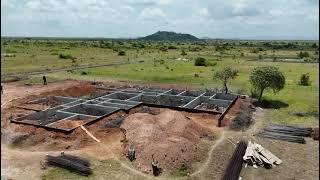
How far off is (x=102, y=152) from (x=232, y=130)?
758 centimetres

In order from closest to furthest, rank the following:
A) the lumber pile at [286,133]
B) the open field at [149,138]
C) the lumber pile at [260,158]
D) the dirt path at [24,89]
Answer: the open field at [149,138]
the lumber pile at [260,158]
the lumber pile at [286,133]
the dirt path at [24,89]

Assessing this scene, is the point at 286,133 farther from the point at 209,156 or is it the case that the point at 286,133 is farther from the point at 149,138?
the point at 149,138

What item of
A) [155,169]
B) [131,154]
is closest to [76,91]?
[131,154]

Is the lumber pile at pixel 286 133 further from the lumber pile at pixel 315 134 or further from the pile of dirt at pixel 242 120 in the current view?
the pile of dirt at pixel 242 120

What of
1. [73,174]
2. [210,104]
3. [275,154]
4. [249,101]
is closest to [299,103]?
[249,101]

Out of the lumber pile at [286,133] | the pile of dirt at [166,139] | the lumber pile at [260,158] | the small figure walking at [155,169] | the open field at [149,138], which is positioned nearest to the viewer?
the small figure walking at [155,169]

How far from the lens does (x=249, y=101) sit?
28031 millimetres

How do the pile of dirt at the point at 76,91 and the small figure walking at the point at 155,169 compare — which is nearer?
the small figure walking at the point at 155,169

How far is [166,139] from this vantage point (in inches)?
691

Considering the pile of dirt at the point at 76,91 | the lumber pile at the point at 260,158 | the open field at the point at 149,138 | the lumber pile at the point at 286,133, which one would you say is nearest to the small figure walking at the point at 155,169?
the open field at the point at 149,138

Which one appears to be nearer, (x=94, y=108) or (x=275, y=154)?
(x=275, y=154)

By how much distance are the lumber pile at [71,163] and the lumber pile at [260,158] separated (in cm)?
656

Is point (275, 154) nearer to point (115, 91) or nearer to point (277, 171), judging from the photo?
point (277, 171)

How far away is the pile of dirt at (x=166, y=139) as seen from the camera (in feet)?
51.6
